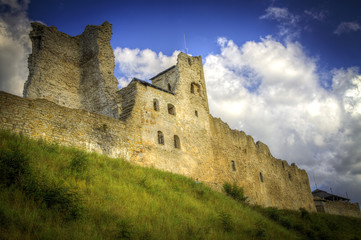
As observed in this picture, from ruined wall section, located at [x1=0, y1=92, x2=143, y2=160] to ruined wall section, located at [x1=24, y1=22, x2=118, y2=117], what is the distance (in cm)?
258

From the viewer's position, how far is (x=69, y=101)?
1912 cm

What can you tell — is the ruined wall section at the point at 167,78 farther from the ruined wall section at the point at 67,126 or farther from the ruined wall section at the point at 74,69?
the ruined wall section at the point at 67,126

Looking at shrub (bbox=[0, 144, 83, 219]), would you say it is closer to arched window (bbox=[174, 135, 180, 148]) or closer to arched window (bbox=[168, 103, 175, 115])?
arched window (bbox=[174, 135, 180, 148])

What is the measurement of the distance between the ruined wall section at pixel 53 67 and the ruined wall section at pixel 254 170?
9701 millimetres

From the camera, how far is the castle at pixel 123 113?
12844mm

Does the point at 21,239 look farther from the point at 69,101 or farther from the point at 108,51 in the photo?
the point at 108,51

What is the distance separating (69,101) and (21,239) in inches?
566

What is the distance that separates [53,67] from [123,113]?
556cm

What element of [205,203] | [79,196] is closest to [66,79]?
[205,203]

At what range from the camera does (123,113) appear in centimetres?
1692

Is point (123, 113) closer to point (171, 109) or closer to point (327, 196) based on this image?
point (171, 109)

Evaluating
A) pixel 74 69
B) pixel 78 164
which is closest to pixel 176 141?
pixel 74 69

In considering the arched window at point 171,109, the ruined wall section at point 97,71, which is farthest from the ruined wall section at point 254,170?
the ruined wall section at point 97,71

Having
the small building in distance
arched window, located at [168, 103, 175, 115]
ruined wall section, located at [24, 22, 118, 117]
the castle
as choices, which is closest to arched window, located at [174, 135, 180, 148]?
the castle
